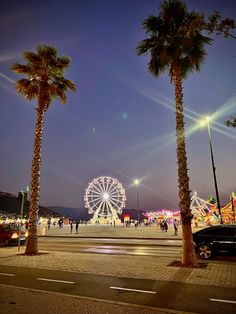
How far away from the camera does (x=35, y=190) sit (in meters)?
16.8

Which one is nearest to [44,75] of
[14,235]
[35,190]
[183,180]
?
[35,190]

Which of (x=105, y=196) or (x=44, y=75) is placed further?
(x=105, y=196)

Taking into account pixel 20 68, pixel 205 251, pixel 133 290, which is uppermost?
pixel 20 68

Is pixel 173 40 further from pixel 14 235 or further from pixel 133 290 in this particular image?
pixel 14 235

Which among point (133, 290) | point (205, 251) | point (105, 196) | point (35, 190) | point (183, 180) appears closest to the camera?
point (133, 290)

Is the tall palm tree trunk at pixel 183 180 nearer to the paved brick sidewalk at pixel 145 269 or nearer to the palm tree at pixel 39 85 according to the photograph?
the paved brick sidewalk at pixel 145 269

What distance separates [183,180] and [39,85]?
1082 centimetres

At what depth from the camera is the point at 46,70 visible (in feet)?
59.7

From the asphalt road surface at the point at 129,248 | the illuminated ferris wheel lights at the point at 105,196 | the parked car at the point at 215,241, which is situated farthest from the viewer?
the illuminated ferris wheel lights at the point at 105,196

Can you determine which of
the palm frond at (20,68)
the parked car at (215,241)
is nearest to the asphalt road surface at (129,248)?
the parked car at (215,241)

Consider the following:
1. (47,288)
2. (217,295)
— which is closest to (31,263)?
(47,288)

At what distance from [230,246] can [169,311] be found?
8450 mm

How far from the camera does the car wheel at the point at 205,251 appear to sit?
1415 centimetres

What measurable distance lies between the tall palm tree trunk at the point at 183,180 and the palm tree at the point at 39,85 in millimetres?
7817
